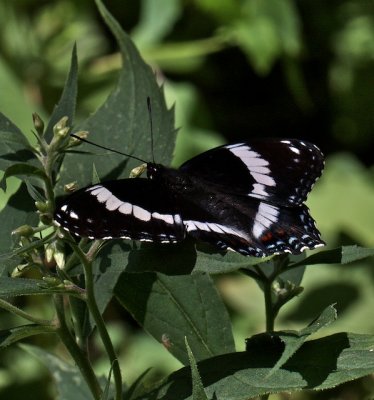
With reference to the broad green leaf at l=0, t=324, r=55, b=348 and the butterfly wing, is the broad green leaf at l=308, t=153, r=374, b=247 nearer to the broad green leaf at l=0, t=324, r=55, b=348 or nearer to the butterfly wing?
the butterfly wing

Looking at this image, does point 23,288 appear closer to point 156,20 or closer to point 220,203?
point 220,203

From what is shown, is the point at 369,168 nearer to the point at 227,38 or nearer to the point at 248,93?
the point at 248,93

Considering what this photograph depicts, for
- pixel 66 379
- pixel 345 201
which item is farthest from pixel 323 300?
pixel 66 379

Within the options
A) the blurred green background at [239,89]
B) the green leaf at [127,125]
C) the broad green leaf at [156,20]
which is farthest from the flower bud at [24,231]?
the broad green leaf at [156,20]

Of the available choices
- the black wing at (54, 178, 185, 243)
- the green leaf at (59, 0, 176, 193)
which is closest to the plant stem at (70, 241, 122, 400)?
the black wing at (54, 178, 185, 243)

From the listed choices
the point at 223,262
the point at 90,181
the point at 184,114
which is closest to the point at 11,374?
the point at 184,114

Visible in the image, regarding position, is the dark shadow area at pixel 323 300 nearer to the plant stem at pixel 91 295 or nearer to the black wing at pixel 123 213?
the black wing at pixel 123 213
